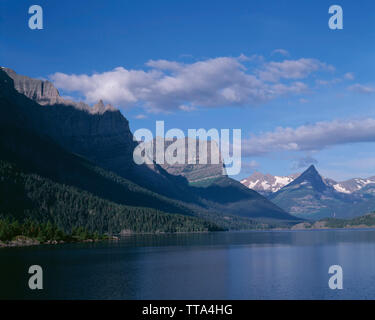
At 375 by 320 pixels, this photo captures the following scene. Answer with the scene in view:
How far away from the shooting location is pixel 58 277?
11425 centimetres

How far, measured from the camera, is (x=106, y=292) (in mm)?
92812

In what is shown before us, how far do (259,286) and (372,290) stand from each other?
76.0 ft

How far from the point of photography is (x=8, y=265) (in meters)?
132

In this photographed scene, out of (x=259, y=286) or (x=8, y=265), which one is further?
(x=8, y=265)

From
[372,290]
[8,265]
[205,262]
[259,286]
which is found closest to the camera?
[372,290]
